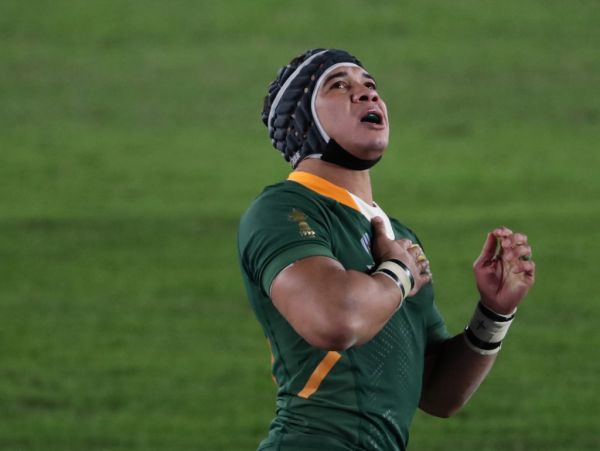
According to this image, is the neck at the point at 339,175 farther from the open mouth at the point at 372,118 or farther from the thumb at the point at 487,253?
the thumb at the point at 487,253

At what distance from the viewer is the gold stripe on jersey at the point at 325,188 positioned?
396 cm

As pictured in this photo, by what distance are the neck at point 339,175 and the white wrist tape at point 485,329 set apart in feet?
1.74

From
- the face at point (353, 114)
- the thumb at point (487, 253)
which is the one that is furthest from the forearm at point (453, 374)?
the face at point (353, 114)

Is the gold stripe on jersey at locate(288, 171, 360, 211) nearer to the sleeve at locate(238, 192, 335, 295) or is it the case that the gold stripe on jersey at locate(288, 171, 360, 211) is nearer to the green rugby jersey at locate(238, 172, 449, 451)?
the green rugby jersey at locate(238, 172, 449, 451)

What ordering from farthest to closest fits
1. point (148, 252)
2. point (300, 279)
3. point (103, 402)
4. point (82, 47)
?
point (82, 47), point (148, 252), point (103, 402), point (300, 279)

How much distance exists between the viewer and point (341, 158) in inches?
158

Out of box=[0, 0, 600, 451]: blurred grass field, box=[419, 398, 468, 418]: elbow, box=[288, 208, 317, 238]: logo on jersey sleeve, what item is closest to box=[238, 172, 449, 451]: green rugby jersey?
box=[288, 208, 317, 238]: logo on jersey sleeve

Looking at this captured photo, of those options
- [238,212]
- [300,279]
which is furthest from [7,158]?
[300,279]

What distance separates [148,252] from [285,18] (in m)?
11.1

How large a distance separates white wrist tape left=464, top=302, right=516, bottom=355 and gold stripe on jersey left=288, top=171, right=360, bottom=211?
0.58m

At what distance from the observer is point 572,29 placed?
89.5 feet

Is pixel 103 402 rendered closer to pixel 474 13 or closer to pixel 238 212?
pixel 238 212

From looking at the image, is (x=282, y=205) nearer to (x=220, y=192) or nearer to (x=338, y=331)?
(x=338, y=331)

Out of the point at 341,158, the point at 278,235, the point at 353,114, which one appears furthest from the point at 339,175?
the point at 278,235
